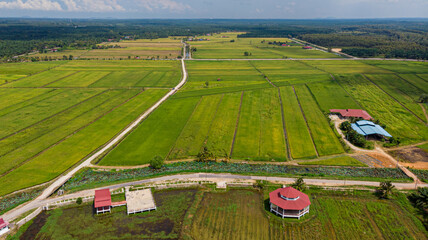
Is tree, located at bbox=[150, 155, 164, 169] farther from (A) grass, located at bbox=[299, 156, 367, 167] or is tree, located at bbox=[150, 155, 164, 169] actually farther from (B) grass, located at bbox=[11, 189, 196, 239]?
(A) grass, located at bbox=[299, 156, 367, 167]

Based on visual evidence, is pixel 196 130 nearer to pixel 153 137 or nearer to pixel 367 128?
pixel 153 137

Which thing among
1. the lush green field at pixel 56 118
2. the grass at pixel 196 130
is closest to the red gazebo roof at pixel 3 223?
the lush green field at pixel 56 118

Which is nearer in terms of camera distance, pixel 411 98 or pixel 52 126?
pixel 52 126

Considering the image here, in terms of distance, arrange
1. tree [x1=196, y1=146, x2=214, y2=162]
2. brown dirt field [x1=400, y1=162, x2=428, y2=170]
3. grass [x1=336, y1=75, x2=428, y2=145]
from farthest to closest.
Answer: grass [x1=336, y1=75, x2=428, y2=145] < tree [x1=196, y1=146, x2=214, y2=162] < brown dirt field [x1=400, y1=162, x2=428, y2=170]

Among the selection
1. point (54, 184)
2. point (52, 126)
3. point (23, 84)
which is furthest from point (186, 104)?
point (23, 84)

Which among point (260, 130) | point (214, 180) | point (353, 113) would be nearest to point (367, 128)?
point (353, 113)

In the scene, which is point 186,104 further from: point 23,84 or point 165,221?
point 23,84

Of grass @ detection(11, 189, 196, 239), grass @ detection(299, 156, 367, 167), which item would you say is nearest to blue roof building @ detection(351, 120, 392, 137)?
grass @ detection(299, 156, 367, 167)
